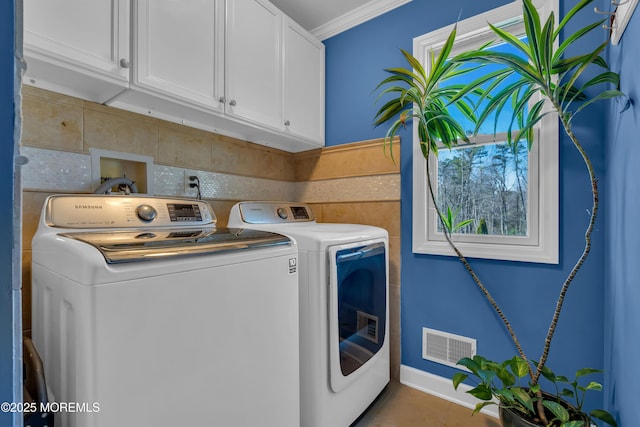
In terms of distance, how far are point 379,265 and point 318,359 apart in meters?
0.68

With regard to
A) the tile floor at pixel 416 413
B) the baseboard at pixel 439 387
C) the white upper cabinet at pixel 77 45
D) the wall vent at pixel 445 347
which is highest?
the white upper cabinet at pixel 77 45

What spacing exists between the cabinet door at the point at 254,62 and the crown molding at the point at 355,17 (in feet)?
1.84

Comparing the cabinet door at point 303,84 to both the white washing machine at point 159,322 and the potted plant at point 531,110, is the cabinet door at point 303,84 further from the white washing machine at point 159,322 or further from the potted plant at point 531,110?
the white washing machine at point 159,322

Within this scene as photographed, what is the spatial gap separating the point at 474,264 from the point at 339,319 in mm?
913

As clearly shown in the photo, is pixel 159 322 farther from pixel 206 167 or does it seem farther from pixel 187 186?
pixel 206 167

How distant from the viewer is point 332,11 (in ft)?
7.11

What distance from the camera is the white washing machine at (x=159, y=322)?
730 mm

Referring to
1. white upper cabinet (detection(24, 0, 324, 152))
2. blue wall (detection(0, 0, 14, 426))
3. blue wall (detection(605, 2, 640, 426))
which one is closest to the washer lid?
blue wall (detection(0, 0, 14, 426))

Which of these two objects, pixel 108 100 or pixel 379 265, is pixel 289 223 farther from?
pixel 108 100

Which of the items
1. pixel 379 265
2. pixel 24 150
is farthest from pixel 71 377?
pixel 379 265

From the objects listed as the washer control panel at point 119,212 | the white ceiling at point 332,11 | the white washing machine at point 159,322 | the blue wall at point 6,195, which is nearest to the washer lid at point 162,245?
the white washing machine at point 159,322

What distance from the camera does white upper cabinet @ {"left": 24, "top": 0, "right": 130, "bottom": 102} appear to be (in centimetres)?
102

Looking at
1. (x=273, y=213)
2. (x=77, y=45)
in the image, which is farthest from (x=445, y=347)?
(x=77, y=45)

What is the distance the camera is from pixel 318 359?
4.47 ft
